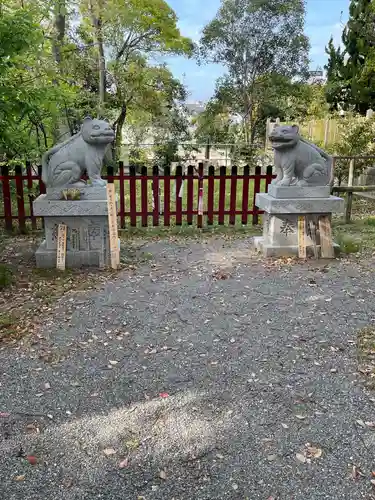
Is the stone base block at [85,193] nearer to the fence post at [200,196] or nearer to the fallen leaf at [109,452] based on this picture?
the fence post at [200,196]

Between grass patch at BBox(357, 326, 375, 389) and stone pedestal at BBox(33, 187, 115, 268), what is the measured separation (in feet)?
10.9

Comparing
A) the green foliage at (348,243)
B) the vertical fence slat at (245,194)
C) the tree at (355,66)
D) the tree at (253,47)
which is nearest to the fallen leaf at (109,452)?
the green foliage at (348,243)

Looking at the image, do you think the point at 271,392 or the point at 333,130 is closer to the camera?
the point at 271,392

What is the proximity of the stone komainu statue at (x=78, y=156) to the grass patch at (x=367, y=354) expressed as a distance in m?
3.67

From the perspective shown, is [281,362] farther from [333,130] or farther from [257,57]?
[257,57]

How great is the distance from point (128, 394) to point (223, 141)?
19909 mm

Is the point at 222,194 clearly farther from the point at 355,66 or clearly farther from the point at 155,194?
the point at 355,66

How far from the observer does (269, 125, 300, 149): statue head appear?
225 inches

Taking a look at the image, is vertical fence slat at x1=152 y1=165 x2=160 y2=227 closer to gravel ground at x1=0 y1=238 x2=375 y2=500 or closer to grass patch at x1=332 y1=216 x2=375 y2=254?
gravel ground at x1=0 y1=238 x2=375 y2=500

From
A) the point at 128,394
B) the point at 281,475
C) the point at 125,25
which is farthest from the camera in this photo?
the point at 125,25

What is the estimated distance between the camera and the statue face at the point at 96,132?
5395mm

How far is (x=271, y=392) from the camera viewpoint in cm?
292

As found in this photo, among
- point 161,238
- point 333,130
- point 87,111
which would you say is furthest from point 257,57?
point 161,238

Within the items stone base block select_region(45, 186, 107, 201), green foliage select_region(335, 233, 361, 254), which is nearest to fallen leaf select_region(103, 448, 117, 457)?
stone base block select_region(45, 186, 107, 201)
